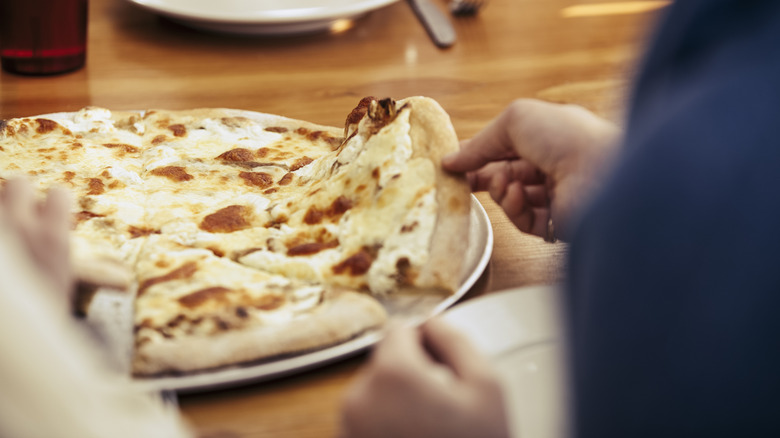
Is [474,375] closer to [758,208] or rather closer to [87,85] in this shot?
[758,208]

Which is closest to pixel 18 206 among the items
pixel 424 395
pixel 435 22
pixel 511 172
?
pixel 424 395

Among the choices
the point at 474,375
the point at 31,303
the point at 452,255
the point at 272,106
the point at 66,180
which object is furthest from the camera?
the point at 272,106

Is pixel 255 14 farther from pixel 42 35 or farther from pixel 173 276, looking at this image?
pixel 173 276

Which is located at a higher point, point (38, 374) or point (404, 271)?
point (38, 374)

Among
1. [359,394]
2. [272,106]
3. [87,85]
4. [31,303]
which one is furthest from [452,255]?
[87,85]

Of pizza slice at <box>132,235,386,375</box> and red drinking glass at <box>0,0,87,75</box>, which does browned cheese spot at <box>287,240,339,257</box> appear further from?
red drinking glass at <box>0,0,87,75</box>

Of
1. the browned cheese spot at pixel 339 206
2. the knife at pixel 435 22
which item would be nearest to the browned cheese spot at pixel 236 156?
the browned cheese spot at pixel 339 206
